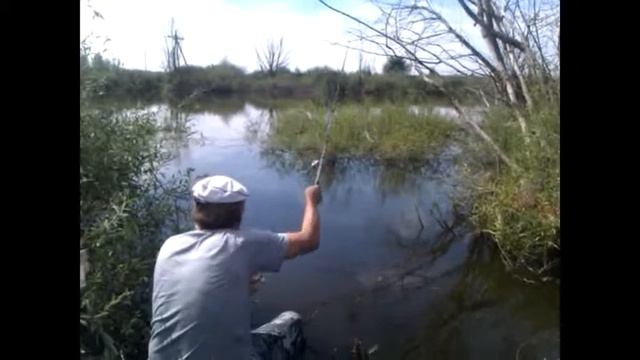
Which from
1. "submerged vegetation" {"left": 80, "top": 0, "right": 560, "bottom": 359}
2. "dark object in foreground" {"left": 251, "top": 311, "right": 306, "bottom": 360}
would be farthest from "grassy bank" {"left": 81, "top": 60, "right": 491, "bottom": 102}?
"dark object in foreground" {"left": 251, "top": 311, "right": 306, "bottom": 360}

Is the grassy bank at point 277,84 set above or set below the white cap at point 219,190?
above

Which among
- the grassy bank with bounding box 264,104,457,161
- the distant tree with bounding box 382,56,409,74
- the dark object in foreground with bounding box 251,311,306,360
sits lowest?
the dark object in foreground with bounding box 251,311,306,360

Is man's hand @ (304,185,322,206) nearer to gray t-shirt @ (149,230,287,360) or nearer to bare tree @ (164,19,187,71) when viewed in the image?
gray t-shirt @ (149,230,287,360)

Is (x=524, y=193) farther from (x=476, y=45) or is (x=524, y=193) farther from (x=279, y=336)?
(x=279, y=336)

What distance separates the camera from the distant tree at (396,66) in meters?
1.15

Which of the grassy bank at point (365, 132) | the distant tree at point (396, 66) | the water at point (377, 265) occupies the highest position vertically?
the distant tree at point (396, 66)

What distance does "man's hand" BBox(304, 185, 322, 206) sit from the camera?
1.13 m

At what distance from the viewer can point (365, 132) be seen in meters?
1.16

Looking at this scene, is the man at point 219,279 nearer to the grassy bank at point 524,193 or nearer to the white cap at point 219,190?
the white cap at point 219,190

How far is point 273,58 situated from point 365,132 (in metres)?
0.21

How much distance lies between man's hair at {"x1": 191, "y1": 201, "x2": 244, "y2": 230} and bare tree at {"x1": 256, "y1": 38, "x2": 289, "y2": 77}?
0.80 feet

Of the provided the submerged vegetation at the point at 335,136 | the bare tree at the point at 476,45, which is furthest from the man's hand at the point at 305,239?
the bare tree at the point at 476,45

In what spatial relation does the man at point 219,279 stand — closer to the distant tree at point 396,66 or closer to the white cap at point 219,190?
the white cap at point 219,190
